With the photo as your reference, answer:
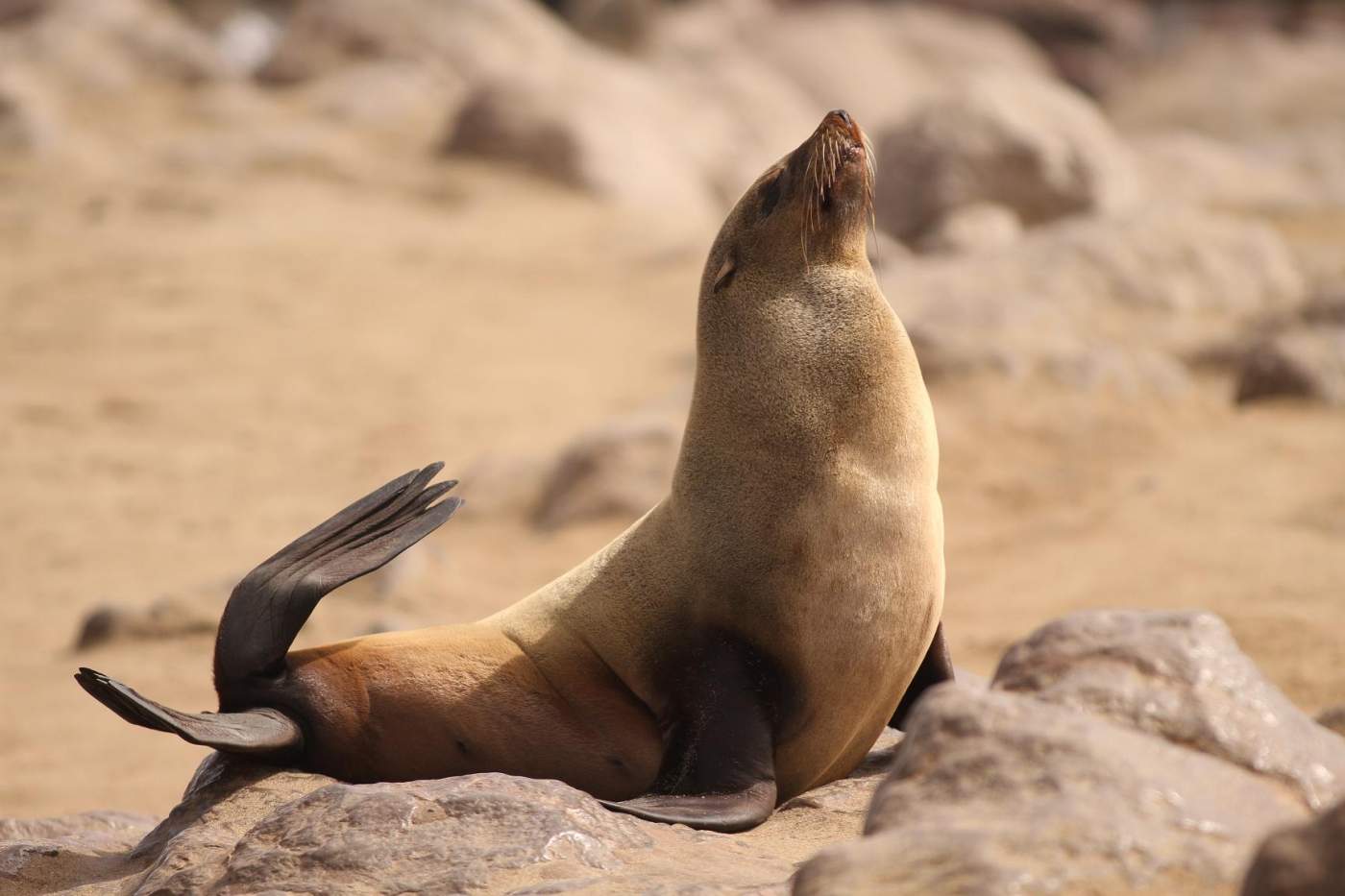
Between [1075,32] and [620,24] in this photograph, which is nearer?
[620,24]

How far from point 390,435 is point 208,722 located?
752 cm

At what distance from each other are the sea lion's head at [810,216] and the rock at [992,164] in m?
10.8

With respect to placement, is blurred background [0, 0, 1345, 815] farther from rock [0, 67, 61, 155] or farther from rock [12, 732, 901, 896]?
rock [12, 732, 901, 896]

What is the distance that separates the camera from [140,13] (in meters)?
21.0

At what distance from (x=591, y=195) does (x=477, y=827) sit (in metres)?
13.8

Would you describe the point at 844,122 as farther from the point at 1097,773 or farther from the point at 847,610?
the point at 1097,773

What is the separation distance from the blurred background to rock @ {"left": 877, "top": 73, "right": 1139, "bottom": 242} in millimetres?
33

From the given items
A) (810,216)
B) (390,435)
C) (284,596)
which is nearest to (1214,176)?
(390,435)

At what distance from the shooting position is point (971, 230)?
13.4 metres

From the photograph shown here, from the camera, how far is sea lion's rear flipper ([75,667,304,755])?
A: 344cm

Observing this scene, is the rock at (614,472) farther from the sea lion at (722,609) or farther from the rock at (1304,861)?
the rock at (1304,861)

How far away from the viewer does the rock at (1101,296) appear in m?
9.77

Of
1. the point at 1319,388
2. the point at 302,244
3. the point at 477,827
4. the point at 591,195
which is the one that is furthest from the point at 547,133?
the point at 477,827

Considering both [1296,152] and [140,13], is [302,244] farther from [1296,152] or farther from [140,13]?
[1296,152]
